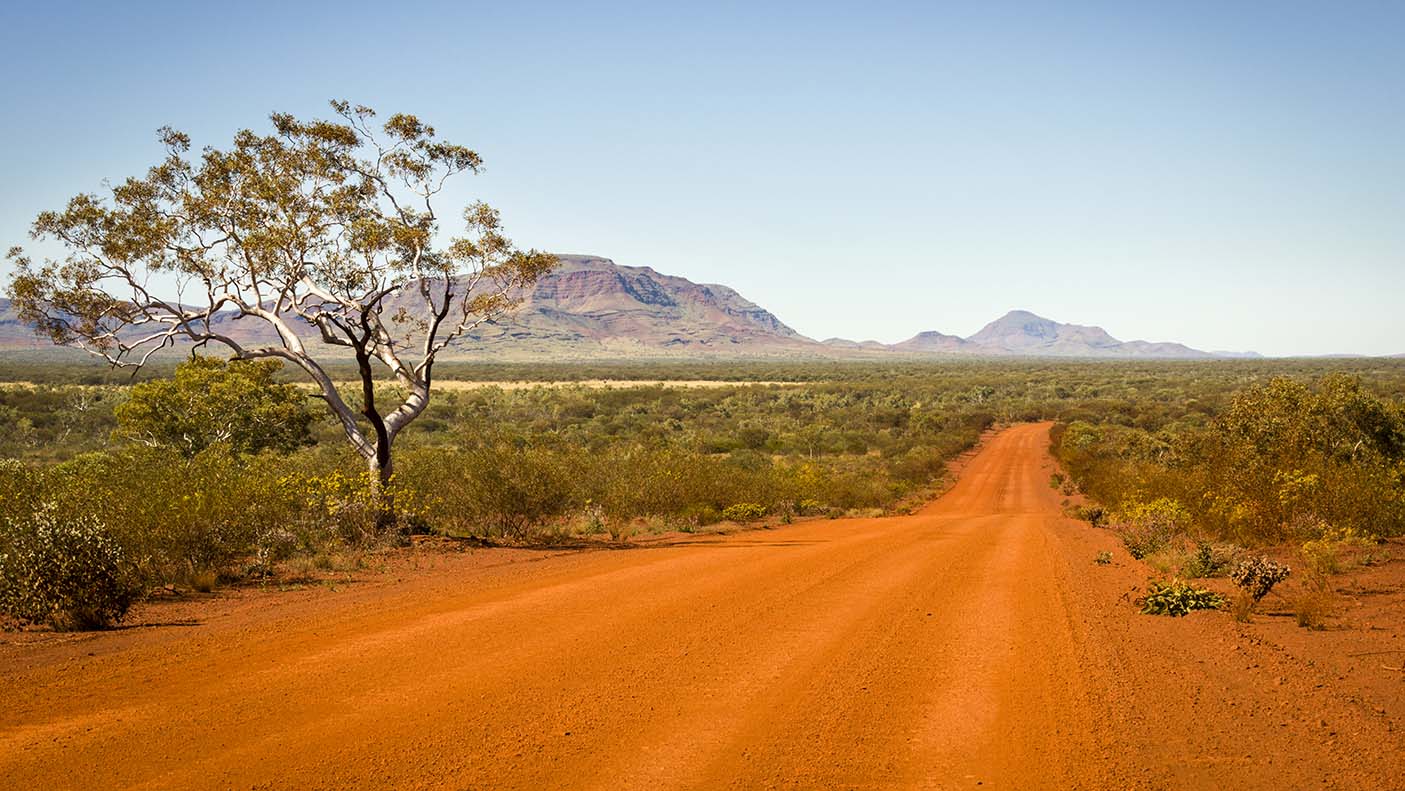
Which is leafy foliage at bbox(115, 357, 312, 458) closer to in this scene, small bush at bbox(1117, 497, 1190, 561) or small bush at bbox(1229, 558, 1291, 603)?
small bush at bbox(1117, 497, 1190, 561)

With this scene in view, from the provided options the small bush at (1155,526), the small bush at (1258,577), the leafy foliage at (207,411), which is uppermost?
the leafy foliage at (207,411)

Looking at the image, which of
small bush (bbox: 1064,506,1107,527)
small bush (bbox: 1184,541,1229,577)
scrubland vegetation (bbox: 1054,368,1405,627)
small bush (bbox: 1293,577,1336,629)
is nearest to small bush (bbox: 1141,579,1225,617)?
scrubland vegetation (bbox: 1054,368,1405,627)

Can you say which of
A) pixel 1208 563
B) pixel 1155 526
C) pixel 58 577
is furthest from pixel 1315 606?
pixel 58 577

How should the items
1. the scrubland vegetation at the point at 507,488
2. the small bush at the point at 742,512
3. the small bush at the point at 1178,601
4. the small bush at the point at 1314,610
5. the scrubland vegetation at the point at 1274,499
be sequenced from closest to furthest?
the small bush at the point at 1314,610 < the small bush at the point at 1178,601 < the scrubland vegetation at the point at 507,488 < the scrubland vegetation at the point at 1274,499 < the small bush at the point at 742,512

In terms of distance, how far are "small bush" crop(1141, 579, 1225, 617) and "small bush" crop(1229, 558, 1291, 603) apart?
1.12 ft

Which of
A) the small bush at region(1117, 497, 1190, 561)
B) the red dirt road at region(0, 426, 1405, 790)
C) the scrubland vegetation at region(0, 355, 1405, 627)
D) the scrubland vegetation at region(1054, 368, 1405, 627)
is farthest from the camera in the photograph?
the small bush at region(1117, 497, 1190, 561)

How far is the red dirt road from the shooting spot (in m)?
5.48

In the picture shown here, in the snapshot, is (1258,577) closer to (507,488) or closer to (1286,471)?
(1286,471)

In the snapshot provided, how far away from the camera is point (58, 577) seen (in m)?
8.88

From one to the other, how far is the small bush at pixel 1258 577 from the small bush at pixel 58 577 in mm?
13729

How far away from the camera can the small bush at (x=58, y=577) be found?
8.83m

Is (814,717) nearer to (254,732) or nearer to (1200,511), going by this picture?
(254,732)

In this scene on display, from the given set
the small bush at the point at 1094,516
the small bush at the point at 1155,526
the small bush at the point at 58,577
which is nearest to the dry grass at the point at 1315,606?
the small bush at the point at 1155,526

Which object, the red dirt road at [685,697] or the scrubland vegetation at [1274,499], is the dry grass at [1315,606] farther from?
the red dirt road at [685,697]
